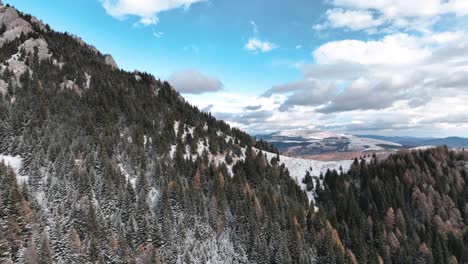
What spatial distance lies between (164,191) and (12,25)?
558ft

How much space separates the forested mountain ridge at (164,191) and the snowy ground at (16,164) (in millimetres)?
762

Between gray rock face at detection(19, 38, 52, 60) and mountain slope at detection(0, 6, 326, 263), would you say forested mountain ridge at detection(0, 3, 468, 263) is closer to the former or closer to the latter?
mountain slope at detection(0, 6, 326, 263)

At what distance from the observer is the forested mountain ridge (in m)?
79.5

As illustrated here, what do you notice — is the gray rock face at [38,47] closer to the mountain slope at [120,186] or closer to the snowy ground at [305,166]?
the mountain slope at [120,186]

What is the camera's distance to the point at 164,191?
97.5 metres

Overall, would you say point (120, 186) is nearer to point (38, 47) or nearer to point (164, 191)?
point (164, 191)

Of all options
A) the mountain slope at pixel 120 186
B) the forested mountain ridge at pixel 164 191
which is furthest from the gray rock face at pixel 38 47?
the mountain slope at pixel 120 186

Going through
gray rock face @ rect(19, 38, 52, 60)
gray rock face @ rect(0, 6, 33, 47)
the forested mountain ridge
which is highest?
gray rock face @ rect(0, 6, 33, 47)

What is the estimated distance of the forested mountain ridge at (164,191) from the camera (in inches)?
3130

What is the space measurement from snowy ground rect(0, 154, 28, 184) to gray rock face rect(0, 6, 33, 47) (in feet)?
370

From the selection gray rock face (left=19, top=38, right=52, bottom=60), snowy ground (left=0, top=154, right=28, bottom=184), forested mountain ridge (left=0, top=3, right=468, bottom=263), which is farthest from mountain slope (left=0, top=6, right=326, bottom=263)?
gray rock face (left=19, top=38, right=52, bottom=60)

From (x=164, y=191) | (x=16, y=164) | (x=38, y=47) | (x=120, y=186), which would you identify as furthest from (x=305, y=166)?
(x=38, y=47)

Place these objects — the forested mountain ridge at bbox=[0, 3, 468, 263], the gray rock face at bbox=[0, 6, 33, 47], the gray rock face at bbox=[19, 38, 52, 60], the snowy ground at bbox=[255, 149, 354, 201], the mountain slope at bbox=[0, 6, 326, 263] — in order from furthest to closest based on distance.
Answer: the gray rock face at bbox=[0, 6, 33, 47]
the gray rock face at bbox=[19, 38, 52, 60]
the snowy ground at bbox=[255, 149, 354, 201]
the forested mountain ridge at bbox=[0, 3, 468, 263]
the mountain slope at bbox=[0, 6, 326, 263]

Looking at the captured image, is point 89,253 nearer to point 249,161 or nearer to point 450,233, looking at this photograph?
point 249,161
